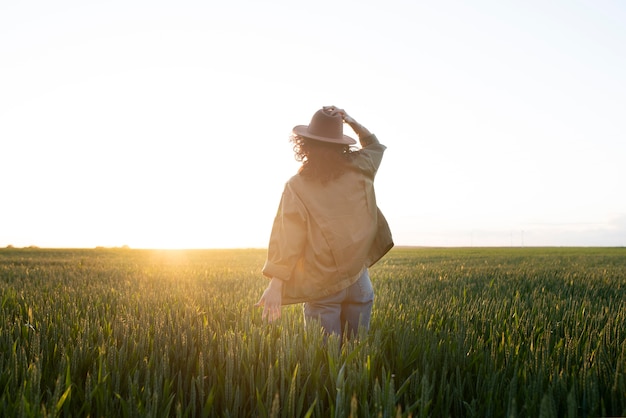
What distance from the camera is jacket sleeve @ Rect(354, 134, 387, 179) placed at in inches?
150

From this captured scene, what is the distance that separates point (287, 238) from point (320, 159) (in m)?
0.65

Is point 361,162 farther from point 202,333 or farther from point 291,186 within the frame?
point 202,333

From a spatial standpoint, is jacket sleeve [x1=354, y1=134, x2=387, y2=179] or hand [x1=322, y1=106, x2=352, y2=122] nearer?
hand [x1=322, y1=106, x2=352, y2=122]

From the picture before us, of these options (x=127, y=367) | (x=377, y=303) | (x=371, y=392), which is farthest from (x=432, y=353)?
(x=377, y=303)

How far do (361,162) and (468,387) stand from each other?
1.85 m

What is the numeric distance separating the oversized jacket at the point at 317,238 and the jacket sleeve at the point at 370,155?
0.12ft

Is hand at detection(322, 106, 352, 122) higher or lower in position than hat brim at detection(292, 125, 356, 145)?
higher

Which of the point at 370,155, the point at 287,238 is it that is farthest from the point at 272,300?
the point at 370,155

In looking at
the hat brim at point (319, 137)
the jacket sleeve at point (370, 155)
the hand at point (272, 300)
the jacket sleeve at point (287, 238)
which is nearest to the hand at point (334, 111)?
the hat brim at point (319, 137)

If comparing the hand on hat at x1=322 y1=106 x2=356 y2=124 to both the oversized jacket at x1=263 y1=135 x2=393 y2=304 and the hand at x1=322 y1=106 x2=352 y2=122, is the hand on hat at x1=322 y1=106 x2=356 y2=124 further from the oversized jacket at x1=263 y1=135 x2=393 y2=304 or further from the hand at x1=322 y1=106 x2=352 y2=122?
the oversized jacket at x1=263 y1=135 x2=393 y2=304

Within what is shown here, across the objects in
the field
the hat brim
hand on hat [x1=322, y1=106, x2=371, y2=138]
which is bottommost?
the field

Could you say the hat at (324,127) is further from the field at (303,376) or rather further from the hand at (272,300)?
the field at (303,376)

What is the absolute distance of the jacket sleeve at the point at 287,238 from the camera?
3570 millimetres

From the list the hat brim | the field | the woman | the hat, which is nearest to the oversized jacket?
the woman
